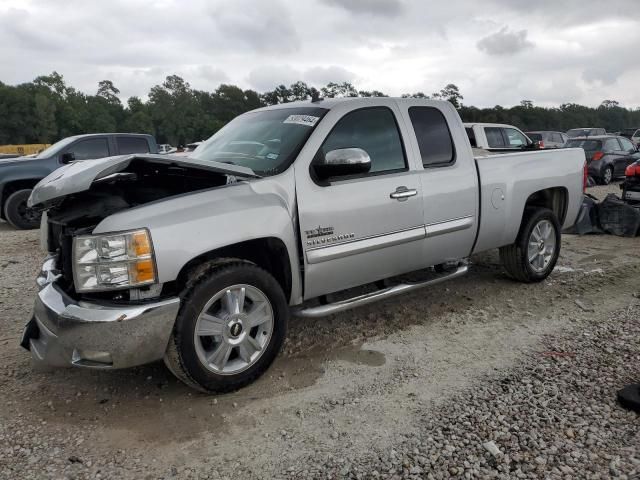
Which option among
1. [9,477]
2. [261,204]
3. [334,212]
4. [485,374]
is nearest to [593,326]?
[485,374]

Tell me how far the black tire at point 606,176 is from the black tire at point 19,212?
14.8 m

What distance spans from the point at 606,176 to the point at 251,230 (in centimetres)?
1516

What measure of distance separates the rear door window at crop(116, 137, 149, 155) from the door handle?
26.2ft

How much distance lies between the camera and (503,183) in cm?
466

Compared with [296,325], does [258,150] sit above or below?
above

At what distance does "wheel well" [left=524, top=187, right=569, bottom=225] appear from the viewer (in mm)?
5414

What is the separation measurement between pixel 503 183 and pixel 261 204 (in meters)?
2.54

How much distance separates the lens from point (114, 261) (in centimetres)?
274

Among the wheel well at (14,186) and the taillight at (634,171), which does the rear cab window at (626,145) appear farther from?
the wheel well at (14,186)

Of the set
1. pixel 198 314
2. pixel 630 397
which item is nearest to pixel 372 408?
pixel 198 314

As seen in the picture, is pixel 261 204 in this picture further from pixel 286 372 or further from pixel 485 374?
pixel 485 374

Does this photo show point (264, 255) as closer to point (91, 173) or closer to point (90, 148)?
point (91, 173)

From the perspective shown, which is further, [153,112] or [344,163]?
[153,112]

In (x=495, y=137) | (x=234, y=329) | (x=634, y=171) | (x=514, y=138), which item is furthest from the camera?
(x=514, y=138)
